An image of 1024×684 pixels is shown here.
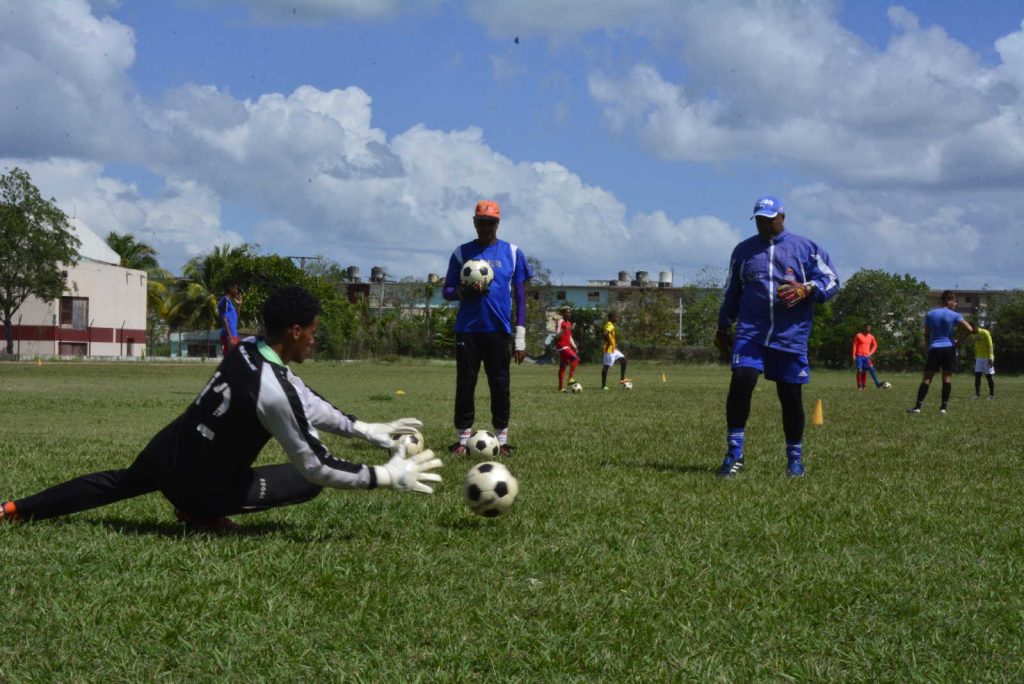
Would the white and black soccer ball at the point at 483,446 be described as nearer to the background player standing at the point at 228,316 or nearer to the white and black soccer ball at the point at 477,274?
the white and black soccer ball at the point at 477,274

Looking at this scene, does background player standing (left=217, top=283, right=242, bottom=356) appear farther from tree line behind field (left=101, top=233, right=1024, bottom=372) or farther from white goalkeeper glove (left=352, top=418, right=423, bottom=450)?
tree line behind field (left=101, top=233, right=1024, bottom=372)

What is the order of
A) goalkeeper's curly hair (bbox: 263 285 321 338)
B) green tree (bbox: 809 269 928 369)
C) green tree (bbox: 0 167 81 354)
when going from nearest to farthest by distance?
goalkeeper's curly hair (bbox: 263 285 321 338) < green tree (bbox: 0 167 81 354) < green tree (bbox: 809 269 928 369)

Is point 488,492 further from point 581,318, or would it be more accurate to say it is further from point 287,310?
point 581,318

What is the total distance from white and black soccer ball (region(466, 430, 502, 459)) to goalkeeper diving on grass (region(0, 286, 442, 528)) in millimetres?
3310

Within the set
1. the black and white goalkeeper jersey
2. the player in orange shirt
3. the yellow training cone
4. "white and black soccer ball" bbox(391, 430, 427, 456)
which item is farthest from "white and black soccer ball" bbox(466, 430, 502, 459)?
the player in orange shirt

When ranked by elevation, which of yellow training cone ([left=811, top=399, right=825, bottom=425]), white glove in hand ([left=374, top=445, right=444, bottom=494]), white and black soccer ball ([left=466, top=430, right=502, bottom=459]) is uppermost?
white glove in hand ([left=374, top=445, right=444, bottom=494])

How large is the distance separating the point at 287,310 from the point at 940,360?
52.7 ft

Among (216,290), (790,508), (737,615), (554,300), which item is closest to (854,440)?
(790,508)

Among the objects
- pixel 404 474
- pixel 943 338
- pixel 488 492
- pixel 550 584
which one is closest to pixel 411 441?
pixel 488 492

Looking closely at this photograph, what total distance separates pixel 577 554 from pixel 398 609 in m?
1.25

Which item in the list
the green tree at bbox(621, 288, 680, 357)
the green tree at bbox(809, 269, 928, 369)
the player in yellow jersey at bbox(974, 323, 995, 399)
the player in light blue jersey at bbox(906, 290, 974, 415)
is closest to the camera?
the player in light blue jersey at bbox(906, 290, 974, 415)

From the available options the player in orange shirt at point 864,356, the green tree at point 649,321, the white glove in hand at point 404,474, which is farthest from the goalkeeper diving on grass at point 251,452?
the green tree at point 649,321

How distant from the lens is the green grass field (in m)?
3.62

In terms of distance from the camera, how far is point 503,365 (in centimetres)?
992
